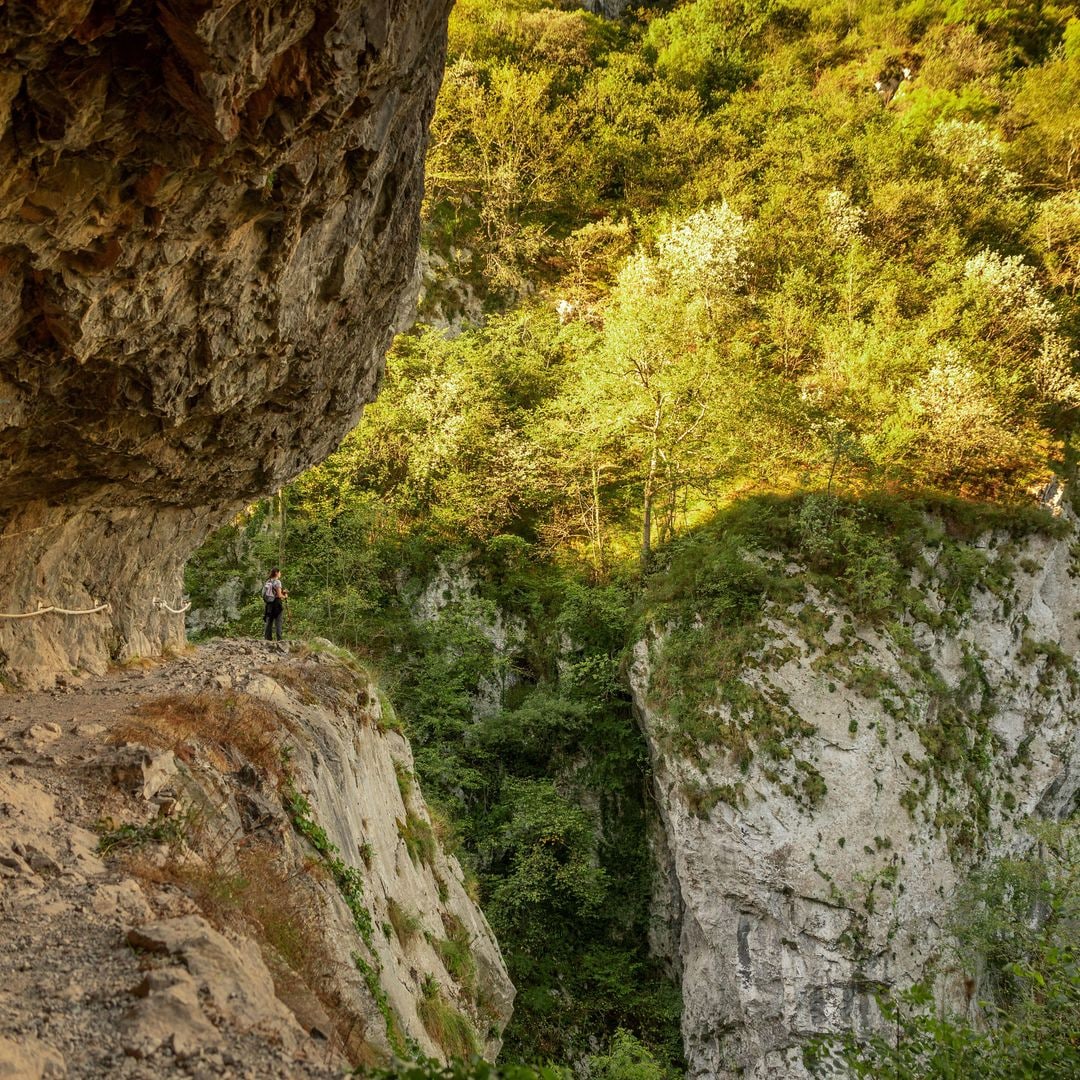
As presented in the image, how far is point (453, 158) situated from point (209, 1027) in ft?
116

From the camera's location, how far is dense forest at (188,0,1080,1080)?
1905 centimetres

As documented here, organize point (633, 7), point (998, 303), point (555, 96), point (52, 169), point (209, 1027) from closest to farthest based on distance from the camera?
point (209, 1027)
point (52, 169)
point (998, 303)
point (555, 96)
point (633, 7)

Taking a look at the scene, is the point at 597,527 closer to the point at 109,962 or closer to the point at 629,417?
the point at 629,417

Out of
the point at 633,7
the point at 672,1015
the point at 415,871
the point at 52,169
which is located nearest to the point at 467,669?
the point at 672,1015

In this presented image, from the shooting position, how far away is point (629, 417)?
72.7 feet

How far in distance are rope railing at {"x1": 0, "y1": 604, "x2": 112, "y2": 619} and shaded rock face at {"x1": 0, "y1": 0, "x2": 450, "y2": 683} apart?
0.14m

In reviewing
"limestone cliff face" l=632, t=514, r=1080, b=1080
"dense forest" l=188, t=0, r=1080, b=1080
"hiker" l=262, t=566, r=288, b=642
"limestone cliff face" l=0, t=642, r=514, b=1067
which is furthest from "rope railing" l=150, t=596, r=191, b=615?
"limestone cliff face" l=632, t=514, r=1080, b=1080

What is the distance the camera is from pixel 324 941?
16.5ft

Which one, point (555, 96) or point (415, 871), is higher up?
point (555, 96)

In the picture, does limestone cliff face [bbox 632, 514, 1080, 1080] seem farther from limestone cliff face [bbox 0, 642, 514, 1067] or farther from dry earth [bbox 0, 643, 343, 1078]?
dry earth [bbox 0, 643, 343, 1078]

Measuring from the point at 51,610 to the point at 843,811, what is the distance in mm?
15998

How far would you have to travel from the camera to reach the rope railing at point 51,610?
872cm

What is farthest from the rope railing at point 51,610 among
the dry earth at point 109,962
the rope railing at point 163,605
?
the dry earth at point 109,962

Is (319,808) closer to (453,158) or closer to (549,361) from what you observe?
(549,361)
